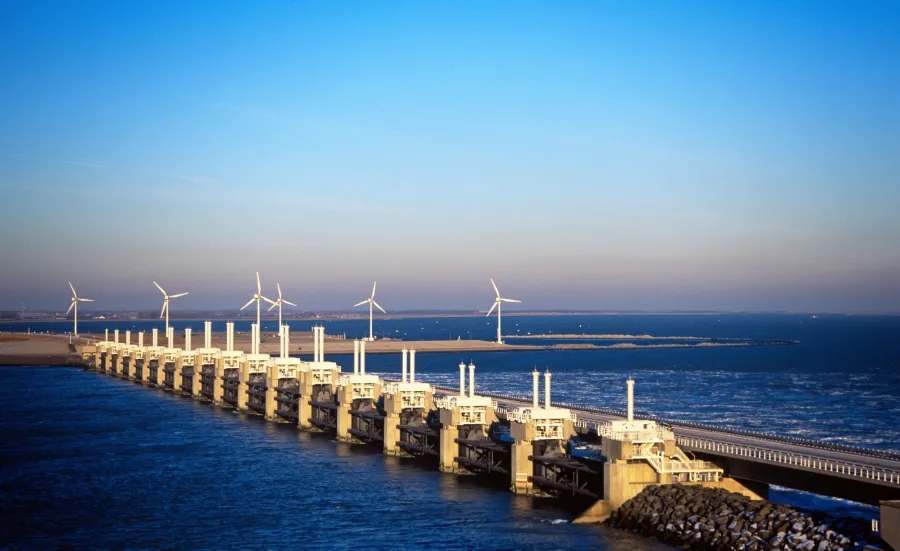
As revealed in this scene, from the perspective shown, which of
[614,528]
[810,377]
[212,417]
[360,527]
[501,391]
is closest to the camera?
[614,528]

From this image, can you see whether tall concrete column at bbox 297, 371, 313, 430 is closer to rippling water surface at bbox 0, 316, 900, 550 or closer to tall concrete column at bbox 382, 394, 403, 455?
rippling water surface at bbox 0, 316, 900, 550

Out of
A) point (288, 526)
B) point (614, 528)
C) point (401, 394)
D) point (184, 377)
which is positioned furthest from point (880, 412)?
point (184, 377)

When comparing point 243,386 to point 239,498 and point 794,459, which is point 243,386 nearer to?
point 239,498

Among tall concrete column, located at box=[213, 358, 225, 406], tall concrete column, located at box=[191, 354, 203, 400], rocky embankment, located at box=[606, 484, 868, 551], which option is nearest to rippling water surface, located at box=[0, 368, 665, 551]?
rocky embankment, located at box=[606, 484, 868, 551]

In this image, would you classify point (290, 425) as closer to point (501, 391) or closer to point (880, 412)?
point (501, 391)

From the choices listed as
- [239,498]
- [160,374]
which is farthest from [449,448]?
[160,374]

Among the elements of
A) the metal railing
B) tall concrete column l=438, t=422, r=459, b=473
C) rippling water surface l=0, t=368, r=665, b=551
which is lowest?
rippling water surface l=0, t=368, r=665, b=551

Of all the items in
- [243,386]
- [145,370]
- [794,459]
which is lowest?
[145,370]

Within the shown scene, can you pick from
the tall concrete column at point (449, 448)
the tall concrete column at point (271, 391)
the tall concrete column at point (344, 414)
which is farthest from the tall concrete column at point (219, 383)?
the tall concrete column at point (449, 448)
